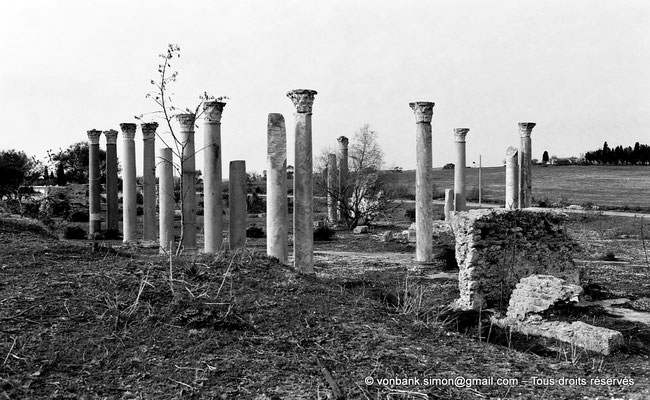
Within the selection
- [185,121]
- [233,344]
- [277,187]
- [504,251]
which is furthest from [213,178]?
[233,344]

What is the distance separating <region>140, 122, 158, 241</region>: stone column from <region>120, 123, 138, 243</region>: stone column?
1123 millimetres

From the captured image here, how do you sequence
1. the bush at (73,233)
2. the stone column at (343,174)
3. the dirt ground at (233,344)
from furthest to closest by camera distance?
the stone column at (343,174) → the bush at (73,233) → the dirt ground at (233,344)

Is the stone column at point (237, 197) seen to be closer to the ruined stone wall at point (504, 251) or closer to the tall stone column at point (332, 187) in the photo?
the ruined stone wall at point (504, 251)

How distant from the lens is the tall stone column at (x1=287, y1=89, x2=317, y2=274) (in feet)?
47.6

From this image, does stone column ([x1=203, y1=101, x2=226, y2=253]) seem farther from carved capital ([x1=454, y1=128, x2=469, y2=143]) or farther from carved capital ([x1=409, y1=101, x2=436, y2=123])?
carved capital ([x1=454, y1=128, x2=469, y2=143])

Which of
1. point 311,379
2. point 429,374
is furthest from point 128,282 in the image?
point 429,374

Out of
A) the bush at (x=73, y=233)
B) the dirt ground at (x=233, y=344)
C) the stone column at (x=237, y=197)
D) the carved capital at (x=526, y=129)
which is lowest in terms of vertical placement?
the bush at (x=73, y=233)

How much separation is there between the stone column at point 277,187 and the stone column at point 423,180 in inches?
223

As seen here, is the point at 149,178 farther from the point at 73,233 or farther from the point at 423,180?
the point at 423,180

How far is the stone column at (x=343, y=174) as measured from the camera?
31.5 metres

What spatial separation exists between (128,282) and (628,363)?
249 inches

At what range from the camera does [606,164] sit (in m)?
90.4

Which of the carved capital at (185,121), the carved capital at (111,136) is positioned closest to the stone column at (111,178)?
the carved capital at (111,136)

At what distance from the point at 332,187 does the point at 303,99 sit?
1782cm
